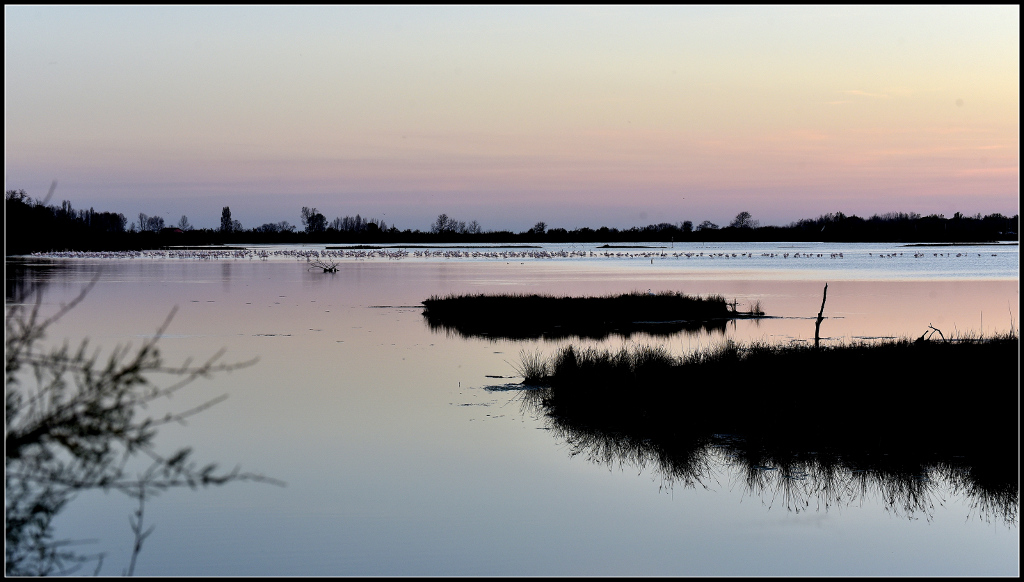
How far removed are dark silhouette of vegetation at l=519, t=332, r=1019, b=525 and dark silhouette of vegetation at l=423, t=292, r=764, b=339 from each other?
536 inches

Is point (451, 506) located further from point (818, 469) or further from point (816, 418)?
point (816, 418)

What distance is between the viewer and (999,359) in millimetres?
19312

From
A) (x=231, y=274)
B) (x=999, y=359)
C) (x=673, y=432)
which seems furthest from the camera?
(x=231, y=274)

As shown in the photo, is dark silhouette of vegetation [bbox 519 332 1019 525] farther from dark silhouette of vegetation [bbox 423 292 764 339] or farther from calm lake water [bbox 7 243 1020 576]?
dark silhouette of vegetation [bbox 423 292 764 339]

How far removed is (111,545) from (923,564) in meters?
10.6

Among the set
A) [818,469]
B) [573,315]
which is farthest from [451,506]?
[573,315]

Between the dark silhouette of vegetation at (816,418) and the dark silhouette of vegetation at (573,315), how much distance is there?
13621 millimetres

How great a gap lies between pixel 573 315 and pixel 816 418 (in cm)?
2261

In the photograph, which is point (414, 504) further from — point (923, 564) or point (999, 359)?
point (999, 359)

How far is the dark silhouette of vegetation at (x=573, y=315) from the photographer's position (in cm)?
3584

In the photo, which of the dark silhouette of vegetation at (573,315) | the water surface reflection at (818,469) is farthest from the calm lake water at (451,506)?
the dark silhouette of vegetation at (573,315)

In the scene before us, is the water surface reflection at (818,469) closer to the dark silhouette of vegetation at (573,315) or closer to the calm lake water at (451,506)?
the calm lake water at (451,506)

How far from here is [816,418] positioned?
54.4ft

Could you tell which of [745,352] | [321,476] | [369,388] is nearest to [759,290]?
[745,352]
